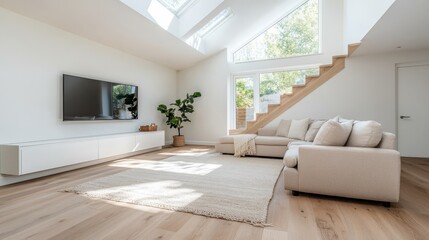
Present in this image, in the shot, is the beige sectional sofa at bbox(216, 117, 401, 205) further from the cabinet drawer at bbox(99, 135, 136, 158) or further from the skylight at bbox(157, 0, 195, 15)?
the skylight at bbox(157, 0, 195, 15)

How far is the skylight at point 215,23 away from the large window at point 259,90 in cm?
148

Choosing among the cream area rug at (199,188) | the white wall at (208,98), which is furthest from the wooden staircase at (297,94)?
the cream area rug at (199,188)

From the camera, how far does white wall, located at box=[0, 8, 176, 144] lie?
9.11 feet

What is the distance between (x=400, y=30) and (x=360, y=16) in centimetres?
74

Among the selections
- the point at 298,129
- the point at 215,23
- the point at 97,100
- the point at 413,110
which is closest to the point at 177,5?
the point at 215,23

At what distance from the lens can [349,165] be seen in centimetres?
200

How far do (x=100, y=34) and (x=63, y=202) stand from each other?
116 inches

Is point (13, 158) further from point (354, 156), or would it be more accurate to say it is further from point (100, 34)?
point (354, 156)

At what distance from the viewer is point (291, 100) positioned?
509 cm

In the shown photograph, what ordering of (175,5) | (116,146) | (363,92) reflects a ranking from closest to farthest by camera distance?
1. (116,146)
2. (175,5)
3. (363,92)


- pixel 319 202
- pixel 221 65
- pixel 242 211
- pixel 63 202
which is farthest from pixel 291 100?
pixel 63 202

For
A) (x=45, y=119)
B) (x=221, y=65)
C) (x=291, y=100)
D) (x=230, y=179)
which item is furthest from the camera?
(x=221, y=65)

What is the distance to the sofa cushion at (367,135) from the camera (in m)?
2.06

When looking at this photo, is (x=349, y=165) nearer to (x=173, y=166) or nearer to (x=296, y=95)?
(x=173, y=166)
